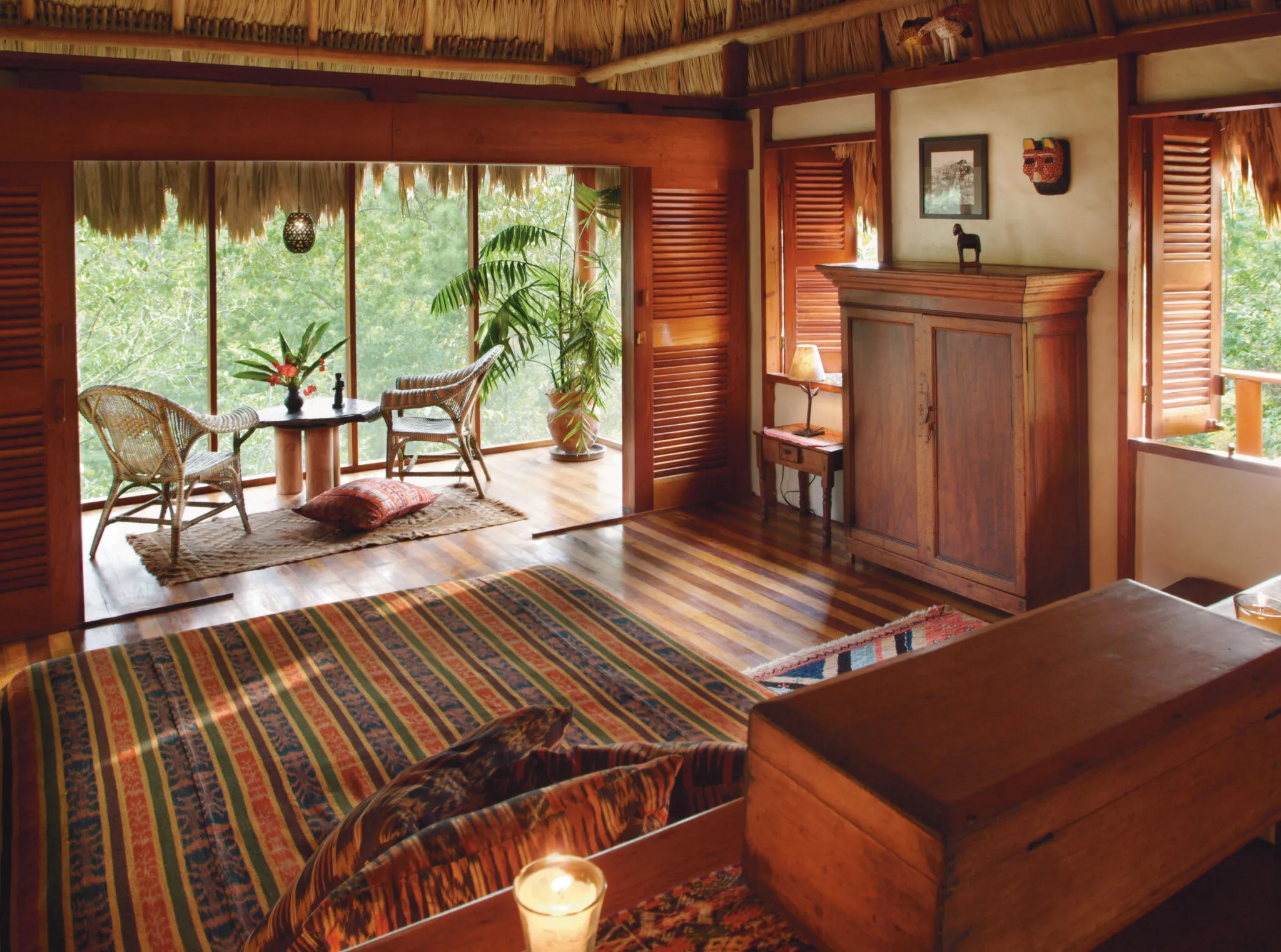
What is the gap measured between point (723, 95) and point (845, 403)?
2.19 metres

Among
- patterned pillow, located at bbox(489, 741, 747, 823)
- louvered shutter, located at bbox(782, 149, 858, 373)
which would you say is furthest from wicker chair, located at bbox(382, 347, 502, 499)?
patterned pillow, located at bbox(489, 741, 747, 823)

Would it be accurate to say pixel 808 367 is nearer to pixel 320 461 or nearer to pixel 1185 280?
pixel 1185 280

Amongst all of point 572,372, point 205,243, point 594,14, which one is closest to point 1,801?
point 205,243

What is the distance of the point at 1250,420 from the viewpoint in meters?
4.36

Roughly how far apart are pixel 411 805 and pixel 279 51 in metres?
5.90

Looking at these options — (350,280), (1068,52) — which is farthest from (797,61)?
(350,280)

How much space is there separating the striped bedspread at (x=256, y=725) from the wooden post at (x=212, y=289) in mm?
3865

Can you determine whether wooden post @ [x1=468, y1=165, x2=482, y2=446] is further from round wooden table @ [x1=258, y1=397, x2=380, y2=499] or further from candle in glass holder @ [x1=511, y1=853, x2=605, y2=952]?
candle in glass holder @ [x1=511, y1=853, x2=605, y2=952]

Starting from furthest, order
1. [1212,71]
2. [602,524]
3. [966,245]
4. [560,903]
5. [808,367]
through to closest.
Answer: [602,524]
[808,367]
[966,245]
[1212,71]
[560,903]

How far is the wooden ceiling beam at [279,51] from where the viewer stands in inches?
240

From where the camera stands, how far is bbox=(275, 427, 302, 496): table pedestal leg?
6.76 metres

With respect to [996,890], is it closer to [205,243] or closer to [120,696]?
[120,696]

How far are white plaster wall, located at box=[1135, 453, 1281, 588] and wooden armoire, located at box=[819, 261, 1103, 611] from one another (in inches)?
11.4

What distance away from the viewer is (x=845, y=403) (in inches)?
207
